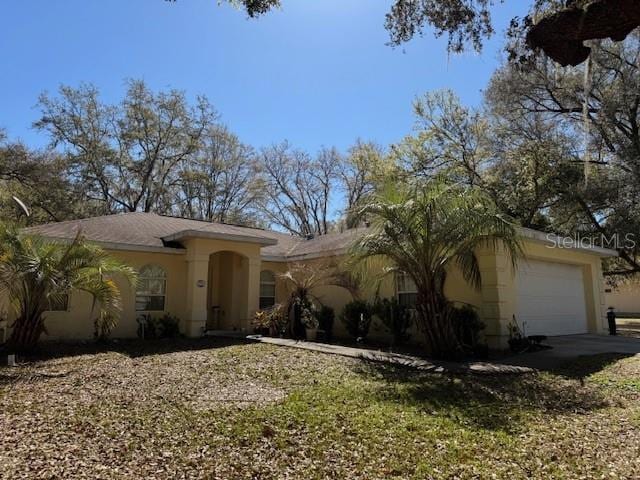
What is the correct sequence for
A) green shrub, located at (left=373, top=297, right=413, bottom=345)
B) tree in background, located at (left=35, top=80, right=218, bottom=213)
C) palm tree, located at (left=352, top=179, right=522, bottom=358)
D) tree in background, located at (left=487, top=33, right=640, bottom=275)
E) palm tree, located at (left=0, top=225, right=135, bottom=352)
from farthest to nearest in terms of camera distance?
tree in background, located at (left=35, top=80, right=218, bottom=213) → tree in background, located at (left=487, top=33, right=640, bottom=275) → green shrub, located at (left=373, top=297, right=413, bottom=345) → palm tree, located at (left=0, top=225, right=135, bottom=352) → palm tree, located at (left=352, top=179, right=522, bottom=358)

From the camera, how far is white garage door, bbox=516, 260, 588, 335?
514 inches

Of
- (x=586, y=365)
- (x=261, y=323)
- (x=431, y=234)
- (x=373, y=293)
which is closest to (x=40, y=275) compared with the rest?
(x=261, y=323)

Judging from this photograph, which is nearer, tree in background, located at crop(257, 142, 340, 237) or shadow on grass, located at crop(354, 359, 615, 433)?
shadow on grass, located at crop(354, 359, 615, 433)

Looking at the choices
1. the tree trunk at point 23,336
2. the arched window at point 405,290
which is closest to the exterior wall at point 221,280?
the tree trunk at point 23,336

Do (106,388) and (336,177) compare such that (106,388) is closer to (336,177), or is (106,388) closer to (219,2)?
(219,2)

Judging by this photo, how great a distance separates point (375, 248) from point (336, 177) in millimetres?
29453

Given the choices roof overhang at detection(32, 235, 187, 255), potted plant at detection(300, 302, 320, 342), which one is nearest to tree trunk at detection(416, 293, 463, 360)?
potted plant at detection(300, 302, 320, 342)

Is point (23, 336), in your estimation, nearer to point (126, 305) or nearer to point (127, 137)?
point (126, 305)

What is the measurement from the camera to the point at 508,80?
21.0 meters

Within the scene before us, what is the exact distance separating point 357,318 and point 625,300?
33.0 m

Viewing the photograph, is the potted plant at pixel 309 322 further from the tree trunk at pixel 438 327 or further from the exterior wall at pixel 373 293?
the tree trunk at pixel 438 327

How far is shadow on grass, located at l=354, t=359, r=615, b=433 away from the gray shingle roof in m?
6.07

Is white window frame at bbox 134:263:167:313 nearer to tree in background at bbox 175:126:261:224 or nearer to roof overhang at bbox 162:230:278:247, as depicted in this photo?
roof overhang at bbox 162:230:278:247

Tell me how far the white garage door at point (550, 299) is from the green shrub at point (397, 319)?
302cm
